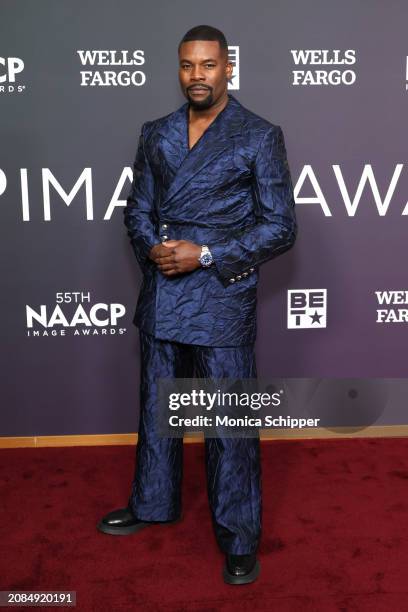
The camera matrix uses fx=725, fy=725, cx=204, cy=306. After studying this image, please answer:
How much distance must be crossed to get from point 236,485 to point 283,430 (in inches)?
43.5

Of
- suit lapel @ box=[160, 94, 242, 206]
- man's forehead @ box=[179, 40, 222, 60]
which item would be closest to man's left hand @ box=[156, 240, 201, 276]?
suit lapel @ box=[160, 94, 242, 206]

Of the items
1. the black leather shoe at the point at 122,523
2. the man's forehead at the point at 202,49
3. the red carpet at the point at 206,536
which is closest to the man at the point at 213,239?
the man's forehead at the point at 202,49

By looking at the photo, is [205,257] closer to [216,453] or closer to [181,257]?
[181,257]

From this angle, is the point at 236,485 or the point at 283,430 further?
the point at 283,430

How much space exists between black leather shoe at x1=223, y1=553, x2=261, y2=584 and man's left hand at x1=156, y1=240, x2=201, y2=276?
34.5 inches

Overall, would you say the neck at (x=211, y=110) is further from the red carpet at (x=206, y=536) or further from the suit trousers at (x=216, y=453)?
the red carpet at (x=206, y=536)

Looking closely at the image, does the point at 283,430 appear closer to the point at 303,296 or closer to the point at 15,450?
the point at 303,296

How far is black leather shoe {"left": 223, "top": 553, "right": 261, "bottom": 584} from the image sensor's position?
216 centimetres

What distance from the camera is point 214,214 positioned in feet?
6.89

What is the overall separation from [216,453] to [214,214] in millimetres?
711

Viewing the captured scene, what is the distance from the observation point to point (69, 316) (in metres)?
3.05

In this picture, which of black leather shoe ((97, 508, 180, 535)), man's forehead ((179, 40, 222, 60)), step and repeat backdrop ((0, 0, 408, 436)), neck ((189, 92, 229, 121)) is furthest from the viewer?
step and repeat backdrop ((0, 0, 408, 436))

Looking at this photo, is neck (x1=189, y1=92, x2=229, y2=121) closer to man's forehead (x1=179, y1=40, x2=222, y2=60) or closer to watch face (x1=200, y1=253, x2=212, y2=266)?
man's forehead (x1=179, y1=40, x2=222, y2=60)

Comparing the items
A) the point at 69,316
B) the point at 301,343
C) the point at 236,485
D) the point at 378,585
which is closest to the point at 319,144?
the point at 301,343
